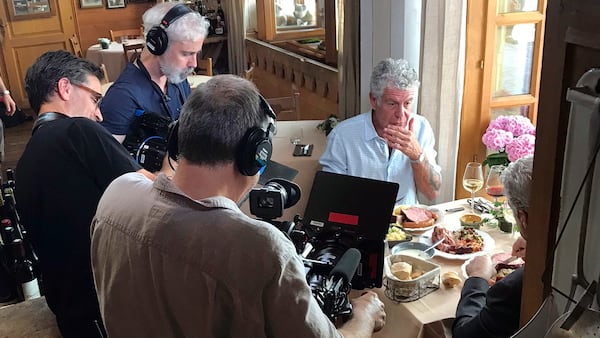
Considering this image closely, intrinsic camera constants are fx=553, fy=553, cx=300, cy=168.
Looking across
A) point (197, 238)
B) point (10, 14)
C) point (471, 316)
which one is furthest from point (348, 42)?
point (10, 14)

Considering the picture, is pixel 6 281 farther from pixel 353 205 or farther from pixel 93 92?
pixel 353 205

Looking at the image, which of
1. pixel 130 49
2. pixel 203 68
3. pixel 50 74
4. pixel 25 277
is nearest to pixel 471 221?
pixel 50 74

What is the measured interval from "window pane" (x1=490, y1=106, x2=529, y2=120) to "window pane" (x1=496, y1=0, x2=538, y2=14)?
48 centimetres

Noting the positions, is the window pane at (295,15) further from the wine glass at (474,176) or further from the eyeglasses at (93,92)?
the eyeglasses at (93,92)

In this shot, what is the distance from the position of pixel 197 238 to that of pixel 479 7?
7.04ft

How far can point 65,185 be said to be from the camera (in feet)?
4.67

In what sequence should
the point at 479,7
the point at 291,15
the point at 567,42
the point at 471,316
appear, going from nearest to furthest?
the point at 567,42
the point at 471,316
the point at 479,7
the point at 291,15

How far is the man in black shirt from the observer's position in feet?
4.64

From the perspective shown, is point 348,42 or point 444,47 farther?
point 348,42

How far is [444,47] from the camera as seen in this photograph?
2627 mm

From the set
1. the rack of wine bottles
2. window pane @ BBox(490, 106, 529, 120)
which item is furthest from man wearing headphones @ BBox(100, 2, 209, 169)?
window pane @ BBox(490, 106, 529, 120)

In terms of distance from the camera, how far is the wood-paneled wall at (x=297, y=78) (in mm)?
4278

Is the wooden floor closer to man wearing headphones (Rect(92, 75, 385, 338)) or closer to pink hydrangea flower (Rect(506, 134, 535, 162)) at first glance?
pink hydrangea flower (Rect(506, 134, 535, 162))

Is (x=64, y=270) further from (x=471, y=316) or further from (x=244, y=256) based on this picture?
(x=471, y=316)
